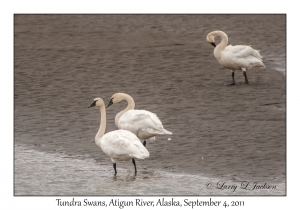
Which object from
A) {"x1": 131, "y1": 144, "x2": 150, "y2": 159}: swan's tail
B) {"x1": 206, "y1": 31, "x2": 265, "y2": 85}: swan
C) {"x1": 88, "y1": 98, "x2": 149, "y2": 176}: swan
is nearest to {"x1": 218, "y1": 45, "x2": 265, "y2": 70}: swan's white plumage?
{"x1": 206, "y1": 31, "x2": 265, "y2": 85}: swan

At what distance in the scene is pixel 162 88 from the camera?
16.0 m

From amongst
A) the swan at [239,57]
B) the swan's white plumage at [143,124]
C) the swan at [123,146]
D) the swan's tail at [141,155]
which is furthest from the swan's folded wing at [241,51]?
the swan's tail at [141,155]

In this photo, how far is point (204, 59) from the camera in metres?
Result: 18.4

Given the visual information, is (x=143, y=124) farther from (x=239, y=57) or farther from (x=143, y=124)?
(x=239, y=57)

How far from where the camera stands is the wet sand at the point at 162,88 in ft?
38.3

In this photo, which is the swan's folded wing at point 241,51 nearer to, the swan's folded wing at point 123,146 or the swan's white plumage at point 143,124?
the swan's white plumage at point 143,124

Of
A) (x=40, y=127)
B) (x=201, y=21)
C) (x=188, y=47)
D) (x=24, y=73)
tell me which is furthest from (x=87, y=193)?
(x=201, y=21)

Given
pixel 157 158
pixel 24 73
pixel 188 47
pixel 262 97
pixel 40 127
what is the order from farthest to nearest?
pixel 188 47 < pixel 24 73 < pixel 262 97 < pixel 40 127 < pixel 157 158

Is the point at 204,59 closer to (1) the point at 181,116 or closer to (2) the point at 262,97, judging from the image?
(2) the point at 262,97

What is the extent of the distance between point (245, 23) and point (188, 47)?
3.03 m

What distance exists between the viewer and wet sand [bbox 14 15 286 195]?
1166 centimetres

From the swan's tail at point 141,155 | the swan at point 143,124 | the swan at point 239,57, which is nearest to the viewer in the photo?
the swan's tail at point 141,155

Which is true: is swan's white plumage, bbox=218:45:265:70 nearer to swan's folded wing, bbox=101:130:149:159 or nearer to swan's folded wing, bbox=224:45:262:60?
swan's folded wing, bbox=224:45:262:60

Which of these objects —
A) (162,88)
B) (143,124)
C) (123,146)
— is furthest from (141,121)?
(162,88)
